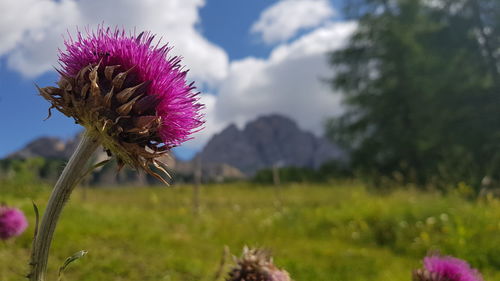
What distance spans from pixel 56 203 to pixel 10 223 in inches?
107

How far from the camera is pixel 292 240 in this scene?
32.9 feet

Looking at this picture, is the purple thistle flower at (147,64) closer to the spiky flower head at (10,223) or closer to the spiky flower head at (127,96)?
the spiky flower head at (127,96)

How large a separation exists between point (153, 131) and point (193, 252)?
659 cm

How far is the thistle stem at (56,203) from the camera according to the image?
62.4 inches

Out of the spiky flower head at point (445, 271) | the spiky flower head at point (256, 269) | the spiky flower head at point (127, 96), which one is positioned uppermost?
the spiky flower head at point (127, 96)

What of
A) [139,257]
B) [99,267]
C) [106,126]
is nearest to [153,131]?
[106,126]

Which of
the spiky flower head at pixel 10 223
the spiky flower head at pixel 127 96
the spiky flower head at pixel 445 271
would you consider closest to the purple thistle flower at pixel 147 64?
the spiky flower head at pixel 127 96

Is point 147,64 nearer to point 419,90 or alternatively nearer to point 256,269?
point 256,269

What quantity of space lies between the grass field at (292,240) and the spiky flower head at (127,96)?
4.77 metres

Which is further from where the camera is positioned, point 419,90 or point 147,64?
point 419,90

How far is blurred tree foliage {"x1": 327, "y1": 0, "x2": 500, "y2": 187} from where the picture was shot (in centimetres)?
2789

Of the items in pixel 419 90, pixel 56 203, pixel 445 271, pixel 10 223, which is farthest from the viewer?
pixel 419 90

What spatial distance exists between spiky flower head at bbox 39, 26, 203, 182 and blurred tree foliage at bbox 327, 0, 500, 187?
24.9 meters

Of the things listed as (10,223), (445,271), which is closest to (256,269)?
(445,271)
